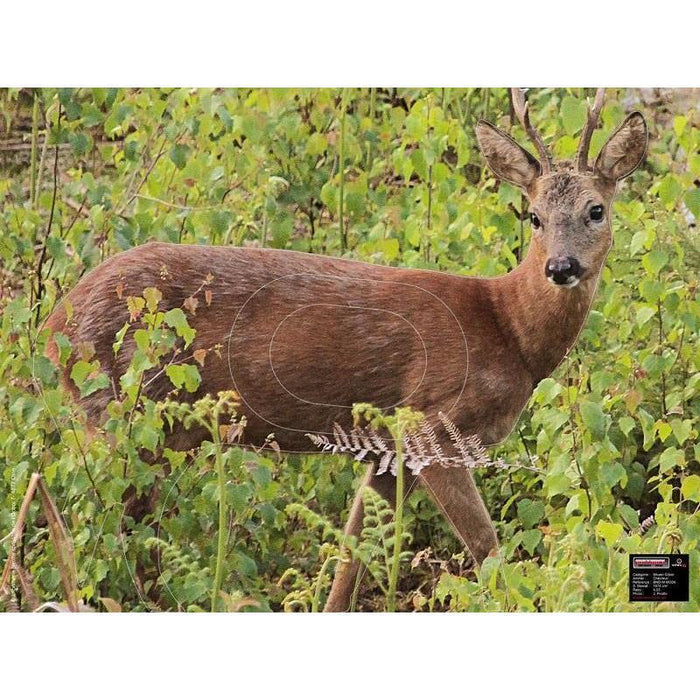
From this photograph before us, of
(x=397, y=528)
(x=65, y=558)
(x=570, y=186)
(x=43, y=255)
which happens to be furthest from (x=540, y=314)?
(x=65, y=558)

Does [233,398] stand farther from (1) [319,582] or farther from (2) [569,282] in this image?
(2) [569,282]

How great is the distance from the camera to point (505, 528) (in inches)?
288

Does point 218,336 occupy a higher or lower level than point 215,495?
higher

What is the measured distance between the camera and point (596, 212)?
7262mm

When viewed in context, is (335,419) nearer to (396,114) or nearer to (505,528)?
(505,528)

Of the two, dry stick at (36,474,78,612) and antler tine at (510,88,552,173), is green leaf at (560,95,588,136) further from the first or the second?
dry stick at (36,474,78,612)

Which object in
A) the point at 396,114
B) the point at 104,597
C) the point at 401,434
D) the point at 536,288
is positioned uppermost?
the point at 396,114

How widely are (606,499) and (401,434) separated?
897 millimetres

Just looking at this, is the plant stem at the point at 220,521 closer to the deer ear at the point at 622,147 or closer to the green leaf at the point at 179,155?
the green leaf at the point at 179,155

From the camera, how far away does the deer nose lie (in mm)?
7223

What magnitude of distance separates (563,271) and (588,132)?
59 cm

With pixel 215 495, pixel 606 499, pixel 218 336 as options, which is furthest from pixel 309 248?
pixel 606 499

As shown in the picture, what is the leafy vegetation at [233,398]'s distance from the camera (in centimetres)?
723

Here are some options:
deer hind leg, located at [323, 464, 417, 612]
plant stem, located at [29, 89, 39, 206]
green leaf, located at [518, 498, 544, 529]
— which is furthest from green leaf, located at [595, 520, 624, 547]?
plant stem, located at [29, 89, 39, 206]
